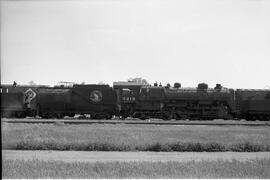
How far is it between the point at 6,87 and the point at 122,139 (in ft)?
66.7

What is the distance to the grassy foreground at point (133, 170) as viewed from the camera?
28.6ft

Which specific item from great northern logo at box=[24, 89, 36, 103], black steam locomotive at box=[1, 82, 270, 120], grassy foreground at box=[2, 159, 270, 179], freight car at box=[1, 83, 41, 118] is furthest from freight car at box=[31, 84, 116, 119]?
grassy foreground at box=[2, 159, 270, 179]

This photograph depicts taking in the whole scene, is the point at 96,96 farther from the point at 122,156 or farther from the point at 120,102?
the point at 122,156

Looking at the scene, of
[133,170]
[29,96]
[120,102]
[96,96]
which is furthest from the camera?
[29,96]

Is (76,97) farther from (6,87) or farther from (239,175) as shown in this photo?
(239,175)

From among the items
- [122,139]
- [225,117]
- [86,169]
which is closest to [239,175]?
[86,169]

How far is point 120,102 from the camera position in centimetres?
3247

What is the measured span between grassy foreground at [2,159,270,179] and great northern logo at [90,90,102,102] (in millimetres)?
21834

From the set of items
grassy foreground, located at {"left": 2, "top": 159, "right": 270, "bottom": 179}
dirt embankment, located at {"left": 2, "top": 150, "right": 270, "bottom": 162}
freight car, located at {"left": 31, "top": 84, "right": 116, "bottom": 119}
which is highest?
freight car, located at {"left": 31, "top": 84, "right": 116, "bottom": 119}

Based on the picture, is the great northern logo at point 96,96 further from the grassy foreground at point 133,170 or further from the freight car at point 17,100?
the grassy foreground at point 133,170

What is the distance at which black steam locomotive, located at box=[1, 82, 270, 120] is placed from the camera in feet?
105

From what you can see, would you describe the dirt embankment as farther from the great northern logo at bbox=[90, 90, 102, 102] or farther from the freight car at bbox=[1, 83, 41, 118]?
the freight car at bbox=[1, 83, 41, 118]

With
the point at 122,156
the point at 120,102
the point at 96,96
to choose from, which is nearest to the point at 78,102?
the point at 96,96

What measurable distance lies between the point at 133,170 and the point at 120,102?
76.2 ft
